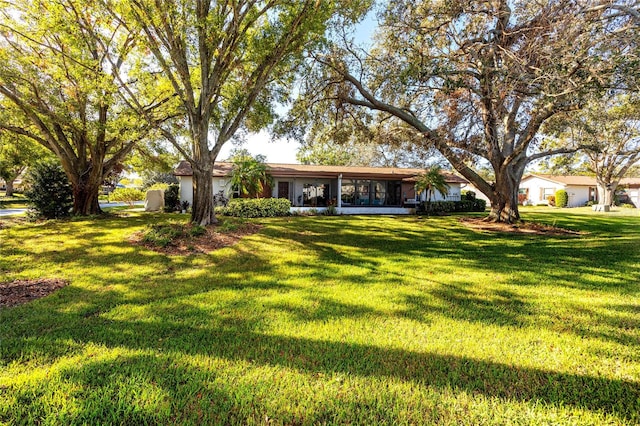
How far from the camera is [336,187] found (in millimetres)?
24016

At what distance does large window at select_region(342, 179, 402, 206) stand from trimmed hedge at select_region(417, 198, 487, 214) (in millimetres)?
3320

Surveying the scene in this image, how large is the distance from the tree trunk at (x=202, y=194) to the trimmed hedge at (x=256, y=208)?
5.30 meters

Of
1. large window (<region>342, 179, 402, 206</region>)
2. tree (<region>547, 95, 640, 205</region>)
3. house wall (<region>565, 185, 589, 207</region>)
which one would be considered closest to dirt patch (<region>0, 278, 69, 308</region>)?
tree (<region>547, 95, 640, 205</region>)

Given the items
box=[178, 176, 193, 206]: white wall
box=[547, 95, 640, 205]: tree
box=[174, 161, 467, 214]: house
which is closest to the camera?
box=[547, 95, 640, 205]: tree

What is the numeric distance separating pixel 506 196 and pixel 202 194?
13.6m

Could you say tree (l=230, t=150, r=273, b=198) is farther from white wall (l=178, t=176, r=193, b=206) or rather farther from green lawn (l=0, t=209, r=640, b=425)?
green lawn (l=0, t=209, r=640, b=425)

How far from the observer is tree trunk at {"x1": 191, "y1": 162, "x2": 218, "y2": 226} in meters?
10.8

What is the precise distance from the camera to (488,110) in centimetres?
984

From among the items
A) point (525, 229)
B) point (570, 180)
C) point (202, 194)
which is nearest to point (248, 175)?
point (202, 194)

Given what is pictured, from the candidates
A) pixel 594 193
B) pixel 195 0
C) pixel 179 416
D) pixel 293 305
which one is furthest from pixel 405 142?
pixel 594 193

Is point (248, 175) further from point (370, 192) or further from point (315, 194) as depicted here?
point (370, 192)

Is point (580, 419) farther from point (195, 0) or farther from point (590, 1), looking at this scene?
point (195, 0)

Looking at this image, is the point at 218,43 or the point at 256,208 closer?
the point at 218,43

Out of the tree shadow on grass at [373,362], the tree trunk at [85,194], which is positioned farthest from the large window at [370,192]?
the tree shadow on grass at [373,362]
